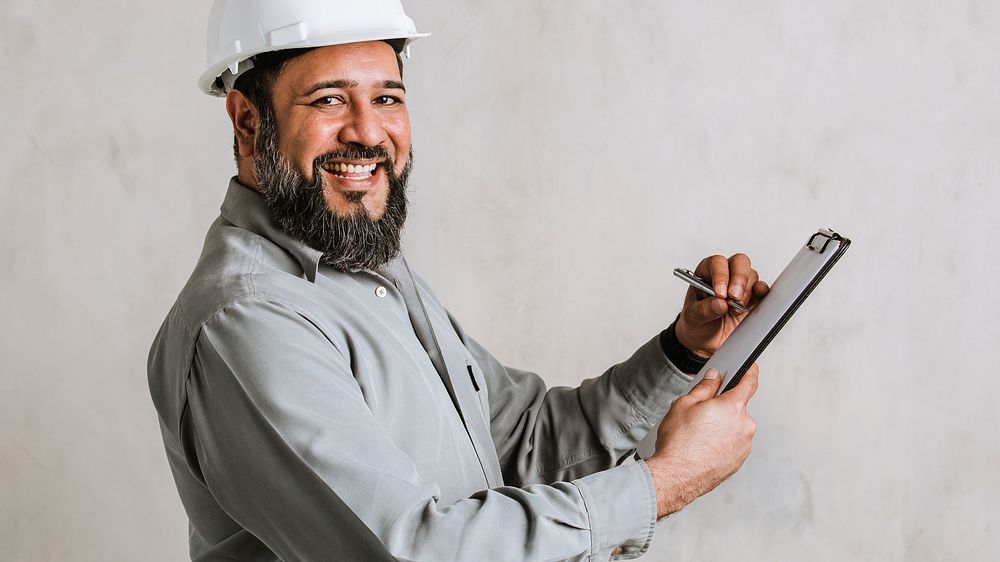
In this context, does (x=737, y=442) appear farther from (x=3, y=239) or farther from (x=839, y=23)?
(x=3, y=239)

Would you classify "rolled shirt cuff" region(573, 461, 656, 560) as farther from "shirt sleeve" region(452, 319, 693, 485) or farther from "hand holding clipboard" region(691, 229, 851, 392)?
"shirt sleeve" region(452, 319, 693, 485)

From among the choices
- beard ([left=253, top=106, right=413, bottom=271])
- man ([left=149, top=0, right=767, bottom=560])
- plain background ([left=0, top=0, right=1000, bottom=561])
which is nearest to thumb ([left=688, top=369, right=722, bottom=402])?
man ([left=149, top=0, right=767, bottom=560])

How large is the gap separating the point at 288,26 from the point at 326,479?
2.03 feet

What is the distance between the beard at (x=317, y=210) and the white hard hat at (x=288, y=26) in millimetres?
95

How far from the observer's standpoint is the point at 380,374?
54.6 inches

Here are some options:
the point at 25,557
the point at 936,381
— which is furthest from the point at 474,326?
the point at 25,557

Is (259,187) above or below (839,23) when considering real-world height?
below

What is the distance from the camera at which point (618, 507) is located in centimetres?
124

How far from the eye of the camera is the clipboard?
1.42 metres

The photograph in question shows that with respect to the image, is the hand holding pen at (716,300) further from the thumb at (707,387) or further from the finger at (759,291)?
the thumb at (707,387)

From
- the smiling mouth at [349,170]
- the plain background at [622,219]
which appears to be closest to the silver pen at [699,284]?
the smiling mouth at [349,170]

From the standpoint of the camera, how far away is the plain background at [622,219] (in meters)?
2.37

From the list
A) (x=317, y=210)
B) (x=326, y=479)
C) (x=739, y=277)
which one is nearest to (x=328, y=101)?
(x=317, y=210)

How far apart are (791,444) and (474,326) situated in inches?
31.0
